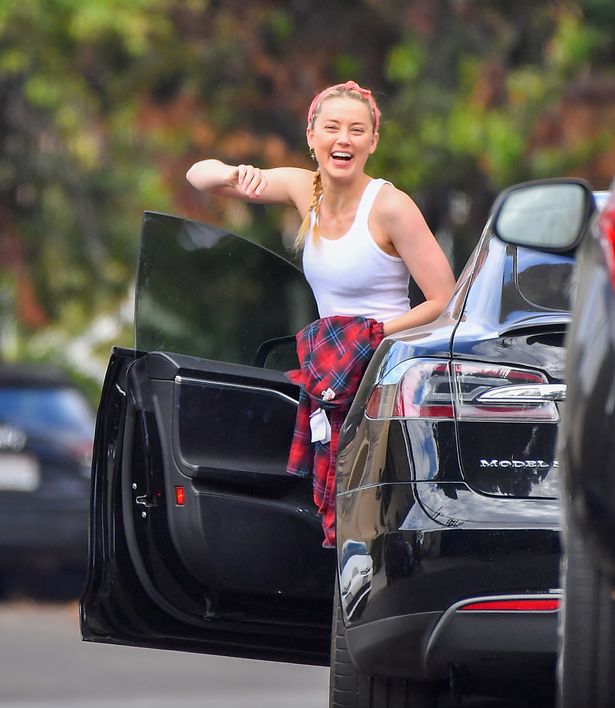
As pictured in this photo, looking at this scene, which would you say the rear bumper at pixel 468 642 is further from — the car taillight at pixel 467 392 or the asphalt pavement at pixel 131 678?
the asphalt pavement at pixel 131 678

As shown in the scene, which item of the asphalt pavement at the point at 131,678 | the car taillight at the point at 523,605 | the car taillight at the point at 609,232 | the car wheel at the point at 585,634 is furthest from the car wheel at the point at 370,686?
the asphalt pavement at the point at 131,678

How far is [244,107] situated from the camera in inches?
623

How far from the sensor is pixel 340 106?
493cm

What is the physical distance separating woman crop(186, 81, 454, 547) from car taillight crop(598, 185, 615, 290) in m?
1.46

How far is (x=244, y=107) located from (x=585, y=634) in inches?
494

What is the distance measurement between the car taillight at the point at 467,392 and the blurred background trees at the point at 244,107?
9243 millimetres

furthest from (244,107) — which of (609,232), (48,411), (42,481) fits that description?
(609,232)

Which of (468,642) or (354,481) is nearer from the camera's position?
(468,642)

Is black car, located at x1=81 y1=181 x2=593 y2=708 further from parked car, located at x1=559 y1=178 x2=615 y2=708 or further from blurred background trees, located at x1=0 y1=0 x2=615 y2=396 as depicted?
blurred background trees, located at x1=0 y1=0 x2=615 y2=396

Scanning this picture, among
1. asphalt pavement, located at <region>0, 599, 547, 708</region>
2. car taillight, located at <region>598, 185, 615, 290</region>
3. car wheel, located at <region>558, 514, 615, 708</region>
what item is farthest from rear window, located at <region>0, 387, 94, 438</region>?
car taillight, located at <region>598, 185, 615, 290</region>

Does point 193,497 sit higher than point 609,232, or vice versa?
point 609,232

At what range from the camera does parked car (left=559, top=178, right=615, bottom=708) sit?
3.03 metres

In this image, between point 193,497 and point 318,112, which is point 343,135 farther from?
point 193,497

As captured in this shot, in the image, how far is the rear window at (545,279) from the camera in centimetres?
423
